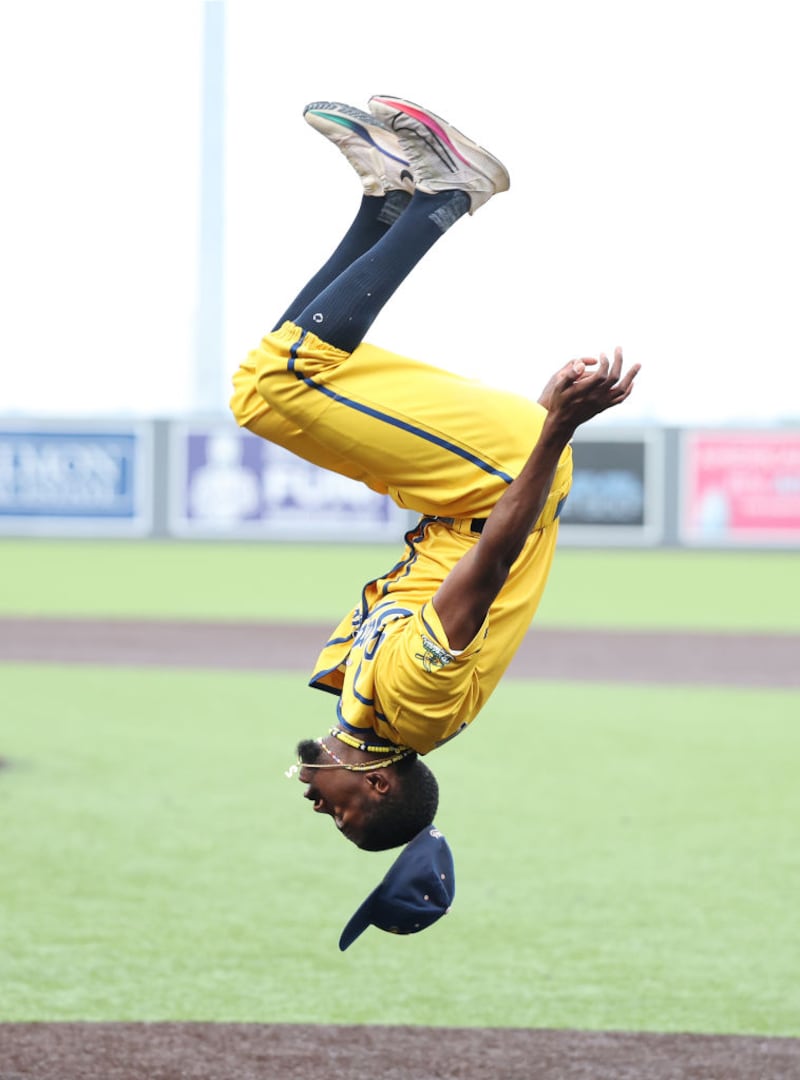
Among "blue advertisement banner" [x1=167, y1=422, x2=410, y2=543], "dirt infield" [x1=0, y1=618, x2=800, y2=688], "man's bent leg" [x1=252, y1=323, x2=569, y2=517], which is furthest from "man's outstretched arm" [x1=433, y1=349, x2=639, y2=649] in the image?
"blue advertisement banner" [x1=167, y1=422, x2=410, y2=543]

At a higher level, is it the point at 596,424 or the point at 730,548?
the point at 596,424

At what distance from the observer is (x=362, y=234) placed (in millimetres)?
4711

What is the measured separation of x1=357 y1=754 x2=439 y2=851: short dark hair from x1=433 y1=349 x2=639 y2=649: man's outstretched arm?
2.00 ft

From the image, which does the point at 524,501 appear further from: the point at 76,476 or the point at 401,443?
the point at 76,476

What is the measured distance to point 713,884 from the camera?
7.50 metres

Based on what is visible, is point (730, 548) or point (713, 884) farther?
point (730, 548)

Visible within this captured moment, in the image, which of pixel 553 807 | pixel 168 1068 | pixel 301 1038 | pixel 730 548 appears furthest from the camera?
pixel 730 548

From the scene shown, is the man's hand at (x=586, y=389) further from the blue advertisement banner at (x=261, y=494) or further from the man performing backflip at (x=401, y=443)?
the blue advertisement banner at (x=261, y=494)

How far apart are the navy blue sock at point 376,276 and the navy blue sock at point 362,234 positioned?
209 millimetres

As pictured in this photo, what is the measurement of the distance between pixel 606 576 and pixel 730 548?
3175 mm

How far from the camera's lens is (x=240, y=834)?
830cm

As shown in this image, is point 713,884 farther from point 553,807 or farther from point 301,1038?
point 301,1038

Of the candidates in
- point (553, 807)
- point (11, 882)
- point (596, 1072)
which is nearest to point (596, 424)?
point (553, 807)

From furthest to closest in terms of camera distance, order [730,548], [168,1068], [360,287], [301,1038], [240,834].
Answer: [730,548]
[240,834]
[301,1038]
[168,1068]
[360,287]
